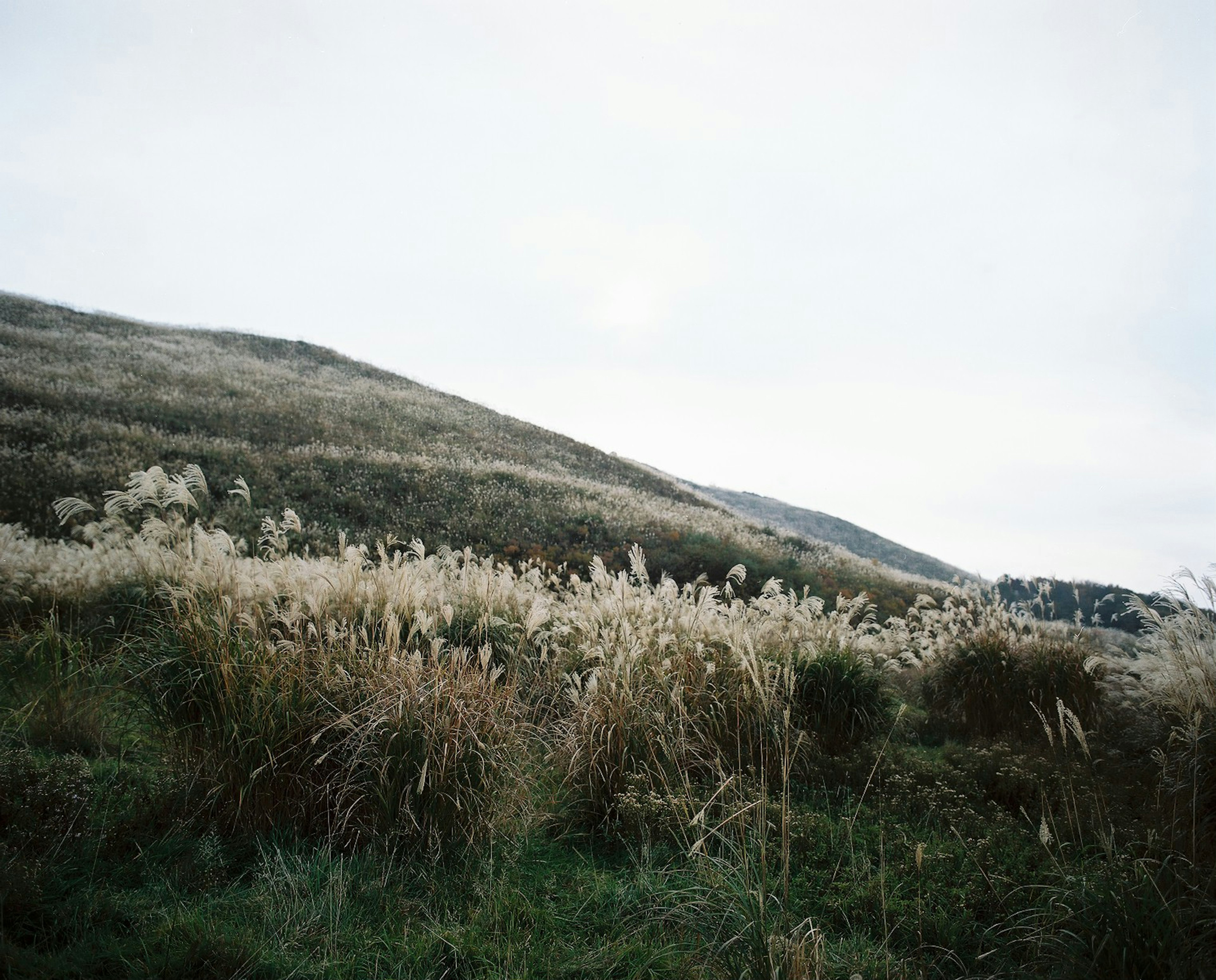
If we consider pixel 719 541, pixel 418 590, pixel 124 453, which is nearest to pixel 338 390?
pixel 124 453

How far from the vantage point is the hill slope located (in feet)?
85.4

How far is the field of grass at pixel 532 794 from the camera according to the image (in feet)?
8.57

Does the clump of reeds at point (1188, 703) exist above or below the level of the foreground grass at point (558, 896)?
above

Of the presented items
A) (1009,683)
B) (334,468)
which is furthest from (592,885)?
(334,468)

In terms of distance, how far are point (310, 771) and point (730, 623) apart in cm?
355

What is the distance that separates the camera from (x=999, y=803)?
462 cm

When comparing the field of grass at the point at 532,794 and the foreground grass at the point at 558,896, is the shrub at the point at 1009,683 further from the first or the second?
the foreground grass at the point at 558,896

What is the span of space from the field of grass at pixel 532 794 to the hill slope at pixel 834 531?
1779 centimetres

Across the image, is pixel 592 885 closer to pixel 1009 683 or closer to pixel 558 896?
pixel 558 896

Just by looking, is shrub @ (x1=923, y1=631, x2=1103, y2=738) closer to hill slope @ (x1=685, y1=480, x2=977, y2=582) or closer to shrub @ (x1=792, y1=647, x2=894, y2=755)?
shrub @ (x1=792, y1=647, x2=894, y2=755)

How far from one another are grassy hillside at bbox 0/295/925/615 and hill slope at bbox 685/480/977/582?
7666 millimetres

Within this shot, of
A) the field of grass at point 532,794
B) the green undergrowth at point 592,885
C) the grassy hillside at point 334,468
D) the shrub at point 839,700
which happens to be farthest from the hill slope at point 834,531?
the green undergrowth at point 592,885

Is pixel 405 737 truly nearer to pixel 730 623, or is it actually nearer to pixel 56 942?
pixel 56 942

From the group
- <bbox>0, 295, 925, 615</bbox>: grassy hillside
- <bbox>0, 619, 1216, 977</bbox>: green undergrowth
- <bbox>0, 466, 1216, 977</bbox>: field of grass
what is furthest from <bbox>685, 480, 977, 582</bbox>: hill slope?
<bbox>0, 619, 1216, 977</bbox>: green undergrowth
